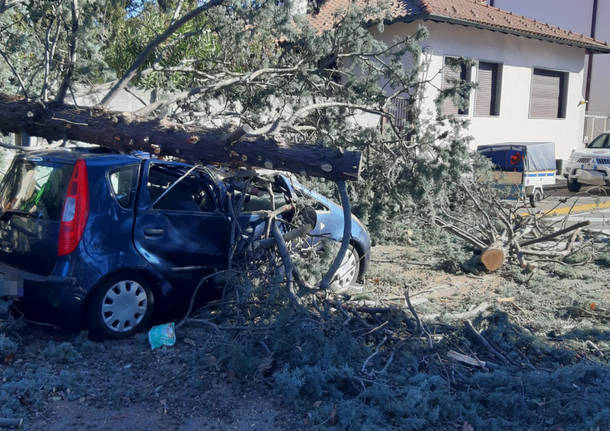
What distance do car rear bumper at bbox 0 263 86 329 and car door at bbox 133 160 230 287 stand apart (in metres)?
0.63

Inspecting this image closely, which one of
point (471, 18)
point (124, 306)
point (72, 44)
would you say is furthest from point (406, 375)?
point (471, 18)

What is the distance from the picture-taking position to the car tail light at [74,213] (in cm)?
512

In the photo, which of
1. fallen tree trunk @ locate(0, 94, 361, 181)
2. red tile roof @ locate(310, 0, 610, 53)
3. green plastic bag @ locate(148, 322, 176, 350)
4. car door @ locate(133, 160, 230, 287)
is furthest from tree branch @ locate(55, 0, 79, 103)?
red tile roof @ locate(310, 0, 610, 53)

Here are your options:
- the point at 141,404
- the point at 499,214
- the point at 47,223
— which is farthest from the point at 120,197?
the point at 499,214

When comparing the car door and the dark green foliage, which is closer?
the dark green foliage

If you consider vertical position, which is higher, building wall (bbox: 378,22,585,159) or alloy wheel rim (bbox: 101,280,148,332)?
building wall (bbox: 378,22,585,159)

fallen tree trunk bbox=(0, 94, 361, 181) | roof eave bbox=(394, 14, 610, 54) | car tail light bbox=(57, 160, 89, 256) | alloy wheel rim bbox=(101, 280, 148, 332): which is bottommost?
alloy wheel rim bbox=(101, 280, 148, 332)

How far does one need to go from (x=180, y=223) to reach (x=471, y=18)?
16.7 m

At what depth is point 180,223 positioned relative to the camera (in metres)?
5.77

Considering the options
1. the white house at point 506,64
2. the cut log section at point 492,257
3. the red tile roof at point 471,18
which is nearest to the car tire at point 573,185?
the white house at point 506,64

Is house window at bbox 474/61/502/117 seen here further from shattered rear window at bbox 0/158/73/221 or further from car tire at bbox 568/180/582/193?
shattered rear window at bbox 0/158/73/221

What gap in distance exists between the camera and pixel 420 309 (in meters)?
6.16

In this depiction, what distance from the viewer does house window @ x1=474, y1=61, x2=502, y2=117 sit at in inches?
864

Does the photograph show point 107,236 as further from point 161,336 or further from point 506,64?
point 506,64
